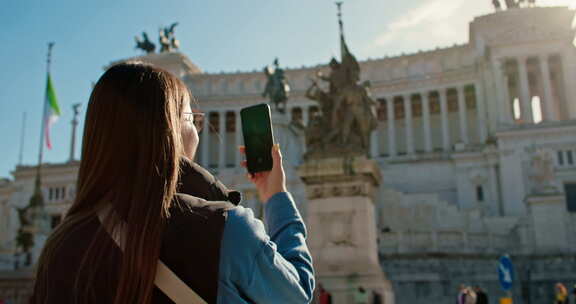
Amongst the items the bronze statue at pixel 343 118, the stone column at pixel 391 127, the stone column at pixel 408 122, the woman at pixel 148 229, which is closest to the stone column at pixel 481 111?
the stone column at pixel 408 122

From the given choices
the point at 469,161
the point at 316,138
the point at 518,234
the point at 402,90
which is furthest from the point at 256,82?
the point at 316,138

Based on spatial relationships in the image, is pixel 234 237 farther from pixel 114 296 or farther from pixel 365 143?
pixel 365 143

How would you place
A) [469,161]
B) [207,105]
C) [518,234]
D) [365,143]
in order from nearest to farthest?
[365,143] < [518,234] < [469,161] < [207,105]

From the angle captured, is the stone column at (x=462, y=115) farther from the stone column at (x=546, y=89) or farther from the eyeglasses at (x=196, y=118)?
the eyeglasses at (x=196, y=118)

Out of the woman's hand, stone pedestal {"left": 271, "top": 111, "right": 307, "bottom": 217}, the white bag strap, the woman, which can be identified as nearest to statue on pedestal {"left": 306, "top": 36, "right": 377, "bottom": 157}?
the woman's hand

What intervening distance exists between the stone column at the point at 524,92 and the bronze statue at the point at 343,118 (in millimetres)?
42596

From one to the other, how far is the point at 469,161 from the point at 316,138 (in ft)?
123

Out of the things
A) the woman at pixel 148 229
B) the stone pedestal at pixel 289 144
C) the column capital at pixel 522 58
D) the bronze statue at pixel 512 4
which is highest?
the bronze statue at pixel 512 4

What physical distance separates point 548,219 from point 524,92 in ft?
85.9

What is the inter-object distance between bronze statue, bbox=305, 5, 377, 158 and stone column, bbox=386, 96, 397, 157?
1922 inches

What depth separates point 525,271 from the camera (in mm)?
24312

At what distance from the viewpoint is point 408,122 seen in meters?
60.8

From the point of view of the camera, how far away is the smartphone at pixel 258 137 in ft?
6.26

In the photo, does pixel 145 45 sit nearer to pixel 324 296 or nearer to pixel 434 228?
pixel 434 228
